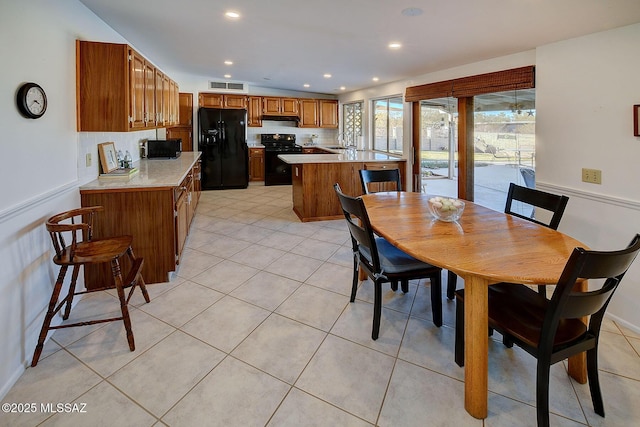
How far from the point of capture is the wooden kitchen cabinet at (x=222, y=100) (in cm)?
735

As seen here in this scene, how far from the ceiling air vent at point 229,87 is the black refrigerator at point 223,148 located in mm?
659

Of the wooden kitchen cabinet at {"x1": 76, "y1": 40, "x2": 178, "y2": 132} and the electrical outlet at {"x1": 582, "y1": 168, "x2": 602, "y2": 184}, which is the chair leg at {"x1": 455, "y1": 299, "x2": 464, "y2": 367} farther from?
the wooden kitchen cabinet at {"x1": 76, "y1": 40, "x2": 178, "y2": 132}

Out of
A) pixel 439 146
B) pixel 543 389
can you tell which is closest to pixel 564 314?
pixel 543 389

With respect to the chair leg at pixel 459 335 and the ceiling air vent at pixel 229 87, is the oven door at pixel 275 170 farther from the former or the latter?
the chair leg at pixel 459 335

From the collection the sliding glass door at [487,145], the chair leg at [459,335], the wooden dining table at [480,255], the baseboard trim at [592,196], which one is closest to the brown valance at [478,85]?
the sliding glass door at [487,145]

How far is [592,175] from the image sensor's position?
264 cm

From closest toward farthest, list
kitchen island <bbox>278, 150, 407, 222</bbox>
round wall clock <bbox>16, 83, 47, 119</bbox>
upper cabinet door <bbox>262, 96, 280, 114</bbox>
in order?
round wall clock <bbox>16, 83, 47, 119</bbox> → kitchen island <bbox>278, 150, 407, 222</bbox> → upper cabinet door <bbox>262, 96, 280, 114</bbox>

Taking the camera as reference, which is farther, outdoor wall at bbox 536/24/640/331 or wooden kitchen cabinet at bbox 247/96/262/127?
wooden kitchen cabinet at bbox 247/96/262/127

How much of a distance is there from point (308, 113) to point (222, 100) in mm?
1986

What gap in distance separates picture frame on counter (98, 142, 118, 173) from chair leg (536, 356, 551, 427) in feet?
11.7

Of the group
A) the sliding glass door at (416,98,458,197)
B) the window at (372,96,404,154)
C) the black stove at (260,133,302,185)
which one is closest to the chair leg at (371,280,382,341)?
the sliding glass door at (416,98,458,197)

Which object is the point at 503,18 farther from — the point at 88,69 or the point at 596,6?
the point at 88,69

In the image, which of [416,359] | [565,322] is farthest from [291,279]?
[565,322]

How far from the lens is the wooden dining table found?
56.7 inches
